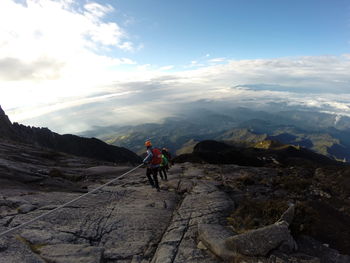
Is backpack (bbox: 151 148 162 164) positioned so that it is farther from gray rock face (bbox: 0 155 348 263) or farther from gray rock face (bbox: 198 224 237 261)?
gray rock face (bbox: 198 224 237 261)

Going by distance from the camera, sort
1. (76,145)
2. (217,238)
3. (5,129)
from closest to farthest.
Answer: (217,238), (5,129), (76,145)

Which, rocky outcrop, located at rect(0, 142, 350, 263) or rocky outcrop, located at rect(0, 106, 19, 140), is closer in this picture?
rocky outcrop, located at rect(0, 142, 350, 263)

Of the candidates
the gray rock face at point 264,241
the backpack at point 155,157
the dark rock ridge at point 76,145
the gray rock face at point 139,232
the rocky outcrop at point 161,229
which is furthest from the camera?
the dark rock ridge at point 76,145

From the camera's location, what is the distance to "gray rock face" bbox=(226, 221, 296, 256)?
25.3ft

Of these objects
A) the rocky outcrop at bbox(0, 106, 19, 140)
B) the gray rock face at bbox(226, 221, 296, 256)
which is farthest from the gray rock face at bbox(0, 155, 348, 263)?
the rocky outcrop at bbox(0, 106, 19, 140)

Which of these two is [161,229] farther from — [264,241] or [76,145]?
[76,145]

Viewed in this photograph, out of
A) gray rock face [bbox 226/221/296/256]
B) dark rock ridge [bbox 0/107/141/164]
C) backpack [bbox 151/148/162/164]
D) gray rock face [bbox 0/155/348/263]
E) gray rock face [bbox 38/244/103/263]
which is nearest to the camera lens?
gray rock face [bbox 226/221/296/256]

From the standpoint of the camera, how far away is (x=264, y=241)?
7.78 metres

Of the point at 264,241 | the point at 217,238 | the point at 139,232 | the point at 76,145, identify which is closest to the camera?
the point at 264,241

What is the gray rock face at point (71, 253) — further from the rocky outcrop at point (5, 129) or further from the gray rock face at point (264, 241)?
the rocky outcrop at point (5, 129)

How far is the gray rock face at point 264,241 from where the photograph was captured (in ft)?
25.3

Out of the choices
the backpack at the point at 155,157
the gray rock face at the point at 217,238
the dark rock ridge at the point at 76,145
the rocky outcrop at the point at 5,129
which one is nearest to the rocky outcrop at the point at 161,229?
the gray rock face at the point at 217,238

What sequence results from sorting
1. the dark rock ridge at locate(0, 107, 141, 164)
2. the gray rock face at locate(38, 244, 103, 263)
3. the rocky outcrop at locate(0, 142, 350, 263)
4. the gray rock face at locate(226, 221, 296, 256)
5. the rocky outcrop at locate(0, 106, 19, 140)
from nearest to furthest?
1. the gray rock face at locate(226, 221, 296, 256)
2. the rocky outcrop at locate(0, 142, 350, 263)
3. the gray rock face at locate(38, 244, 103, 263)
4. the rocky outcrop at locate(0, 106, 19, 140)
5. the dark rock ridge at locate(0, 107, 141, 164)

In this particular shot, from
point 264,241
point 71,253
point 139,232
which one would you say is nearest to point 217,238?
point 264,241
